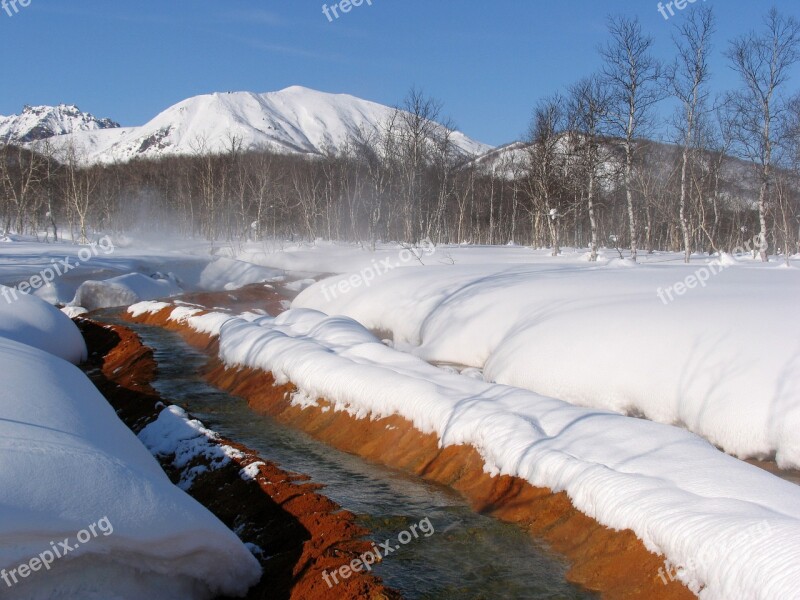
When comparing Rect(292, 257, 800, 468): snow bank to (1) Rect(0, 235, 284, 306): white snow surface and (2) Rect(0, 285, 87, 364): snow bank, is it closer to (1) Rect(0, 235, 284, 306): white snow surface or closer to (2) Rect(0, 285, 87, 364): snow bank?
(2) Rect(0, 285, 87, 364): snow bank

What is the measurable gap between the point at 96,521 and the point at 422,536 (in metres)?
3.22

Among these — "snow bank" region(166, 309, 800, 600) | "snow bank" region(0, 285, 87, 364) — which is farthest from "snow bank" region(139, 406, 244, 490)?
"snow bank" region(0, 285, 87, 364)

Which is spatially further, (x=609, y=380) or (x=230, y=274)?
(x=230, y=274)

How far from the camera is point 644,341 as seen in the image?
10836mm

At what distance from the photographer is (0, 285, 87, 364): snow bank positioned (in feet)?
47.6

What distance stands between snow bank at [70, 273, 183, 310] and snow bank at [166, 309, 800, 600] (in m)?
17.5

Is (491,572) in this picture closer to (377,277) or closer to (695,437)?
(695,437)

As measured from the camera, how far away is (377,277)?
22922mm

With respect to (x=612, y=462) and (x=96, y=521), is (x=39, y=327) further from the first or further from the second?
(x=612, y=462)

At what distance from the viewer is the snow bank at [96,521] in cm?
422

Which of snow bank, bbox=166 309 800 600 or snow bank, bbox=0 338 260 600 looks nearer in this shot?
snow bank, bbox=0 338 260 600

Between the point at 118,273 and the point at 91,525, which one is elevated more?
the point at 118,273

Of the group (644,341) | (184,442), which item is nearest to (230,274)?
(184,442)

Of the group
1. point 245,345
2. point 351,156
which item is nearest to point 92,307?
point 245,345
